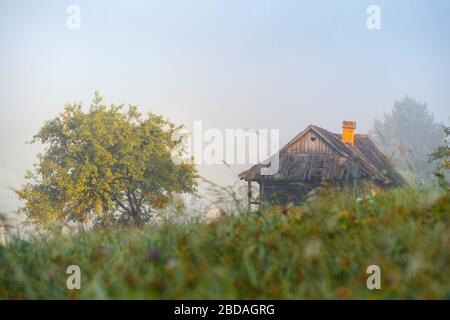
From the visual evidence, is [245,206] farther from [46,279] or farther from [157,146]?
[157,146]

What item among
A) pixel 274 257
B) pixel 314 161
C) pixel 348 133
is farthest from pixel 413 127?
pixel 274 257

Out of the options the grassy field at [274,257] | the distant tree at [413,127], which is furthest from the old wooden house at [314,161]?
the distant tree at [413,127]

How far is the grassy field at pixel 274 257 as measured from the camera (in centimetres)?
446

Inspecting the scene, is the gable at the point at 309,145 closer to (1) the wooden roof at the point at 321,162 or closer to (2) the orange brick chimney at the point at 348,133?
(1) the wooden roof at the point at 321,162

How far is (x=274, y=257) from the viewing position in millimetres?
4938

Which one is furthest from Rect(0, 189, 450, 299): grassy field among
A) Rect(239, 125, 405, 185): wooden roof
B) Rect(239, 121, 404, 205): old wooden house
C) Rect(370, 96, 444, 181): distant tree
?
Rect(370, 96, 444, 181): distant tree

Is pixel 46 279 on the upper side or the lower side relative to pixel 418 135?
lower

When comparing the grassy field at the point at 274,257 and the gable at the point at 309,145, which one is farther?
the gable at the point at 309,145

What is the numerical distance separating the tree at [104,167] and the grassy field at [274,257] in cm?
3089

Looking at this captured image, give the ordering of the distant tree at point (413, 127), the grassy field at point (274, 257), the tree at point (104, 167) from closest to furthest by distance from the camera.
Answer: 1. the grassy field at point (274, 257)
2. the tree at point (104, 167)
3. the distant tree at point (413, 127)

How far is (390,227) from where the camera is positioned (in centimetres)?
526

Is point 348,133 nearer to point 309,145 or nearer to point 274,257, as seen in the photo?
point 309,145
